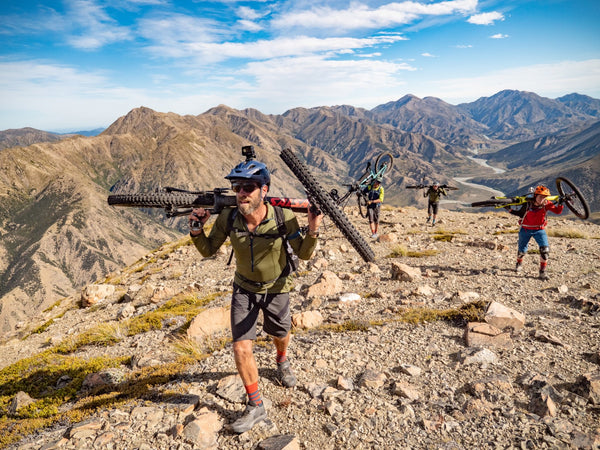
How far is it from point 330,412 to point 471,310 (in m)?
4.65

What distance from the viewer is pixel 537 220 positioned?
11031 mm

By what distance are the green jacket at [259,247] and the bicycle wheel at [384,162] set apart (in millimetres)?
14820

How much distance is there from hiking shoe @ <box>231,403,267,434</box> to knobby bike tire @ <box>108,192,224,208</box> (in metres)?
3.17

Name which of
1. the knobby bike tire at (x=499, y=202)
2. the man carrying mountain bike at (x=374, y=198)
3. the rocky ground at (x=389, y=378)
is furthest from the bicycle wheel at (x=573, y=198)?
the man carrying mountain bike at (x=374, y=198)

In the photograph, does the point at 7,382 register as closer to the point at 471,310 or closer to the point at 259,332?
the point at 259,332

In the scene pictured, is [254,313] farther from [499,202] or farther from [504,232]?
[504,232]

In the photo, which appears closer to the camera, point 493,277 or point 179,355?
point 179,355

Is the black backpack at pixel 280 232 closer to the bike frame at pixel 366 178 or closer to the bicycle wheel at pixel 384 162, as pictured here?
the bike frame at pixel 366 178

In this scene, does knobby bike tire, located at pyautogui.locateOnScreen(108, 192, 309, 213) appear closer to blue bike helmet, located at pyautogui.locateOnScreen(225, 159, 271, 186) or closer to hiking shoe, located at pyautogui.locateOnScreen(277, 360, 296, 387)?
blue bike helmet, located at pyautogui.locateOnScreen(225, 159, 271, 186)

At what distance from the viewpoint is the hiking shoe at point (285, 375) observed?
5.49 m

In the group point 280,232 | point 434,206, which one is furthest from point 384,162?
point 280,232

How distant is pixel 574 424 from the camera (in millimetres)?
4250

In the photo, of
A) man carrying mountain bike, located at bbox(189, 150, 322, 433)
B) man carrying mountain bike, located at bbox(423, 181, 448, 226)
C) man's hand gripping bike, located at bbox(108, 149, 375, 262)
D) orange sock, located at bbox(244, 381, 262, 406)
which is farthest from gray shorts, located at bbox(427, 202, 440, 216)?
orange sock, located at bbox(244, 381, 262, 406)

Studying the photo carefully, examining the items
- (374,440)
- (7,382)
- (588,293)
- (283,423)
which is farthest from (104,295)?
(588,293)
